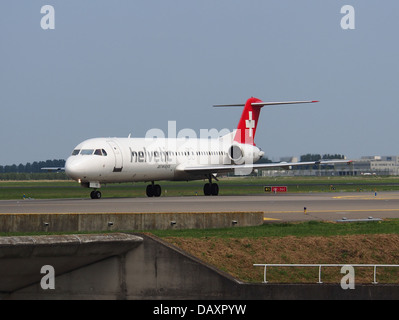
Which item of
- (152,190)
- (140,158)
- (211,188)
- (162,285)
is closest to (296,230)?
(162,285)

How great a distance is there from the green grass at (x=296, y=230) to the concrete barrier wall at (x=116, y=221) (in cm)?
67

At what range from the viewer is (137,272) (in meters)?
21.9

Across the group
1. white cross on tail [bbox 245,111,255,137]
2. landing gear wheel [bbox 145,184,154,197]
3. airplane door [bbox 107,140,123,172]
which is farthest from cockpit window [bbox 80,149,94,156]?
white cross on tail [bbox 245,111,255,137]

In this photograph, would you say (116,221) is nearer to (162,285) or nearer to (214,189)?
(162,285)

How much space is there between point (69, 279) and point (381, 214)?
17424 millimetres

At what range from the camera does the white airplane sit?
47969mm

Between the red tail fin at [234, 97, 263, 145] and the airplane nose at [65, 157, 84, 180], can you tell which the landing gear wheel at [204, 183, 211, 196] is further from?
the airplane nose at [65, 157, 84, 180]

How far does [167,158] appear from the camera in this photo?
53969 millimetres

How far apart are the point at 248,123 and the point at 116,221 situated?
34075 millimetres

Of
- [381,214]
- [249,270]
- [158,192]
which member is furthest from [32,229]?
[158,192]

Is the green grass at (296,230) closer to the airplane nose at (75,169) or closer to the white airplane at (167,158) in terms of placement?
the airplane nose at (75,169)

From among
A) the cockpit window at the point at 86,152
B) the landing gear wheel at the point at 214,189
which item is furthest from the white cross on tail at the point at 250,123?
the cockpit window at the point at 86,152

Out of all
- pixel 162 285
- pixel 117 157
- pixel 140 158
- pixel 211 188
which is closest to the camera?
pixel 162 285
